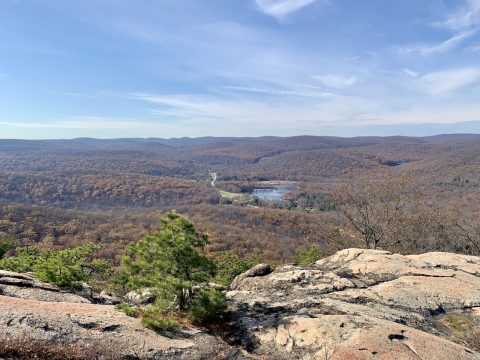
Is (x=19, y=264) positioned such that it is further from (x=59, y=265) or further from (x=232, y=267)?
(x=232, y=267)

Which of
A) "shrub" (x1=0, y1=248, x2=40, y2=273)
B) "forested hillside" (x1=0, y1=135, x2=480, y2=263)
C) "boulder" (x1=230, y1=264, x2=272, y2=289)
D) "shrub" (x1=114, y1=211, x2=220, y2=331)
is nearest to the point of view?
"shrub" (x1=114, y1=211, x2=220, y2=331)

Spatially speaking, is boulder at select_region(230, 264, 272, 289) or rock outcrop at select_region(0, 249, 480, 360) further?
boulder at select_region(230, 264, 272, 289)

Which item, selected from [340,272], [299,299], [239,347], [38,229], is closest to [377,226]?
[340,272]

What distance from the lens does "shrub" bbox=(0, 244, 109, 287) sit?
15.9 m

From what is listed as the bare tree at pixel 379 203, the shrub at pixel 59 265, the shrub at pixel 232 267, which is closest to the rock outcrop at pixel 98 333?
the shrub at pixel 59 265

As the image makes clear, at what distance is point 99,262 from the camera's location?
65.6 feet

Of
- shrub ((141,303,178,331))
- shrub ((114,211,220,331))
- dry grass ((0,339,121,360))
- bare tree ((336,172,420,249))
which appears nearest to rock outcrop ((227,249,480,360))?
shrub ((114,211,220,331))

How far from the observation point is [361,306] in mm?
15000

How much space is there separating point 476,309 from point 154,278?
1390cm

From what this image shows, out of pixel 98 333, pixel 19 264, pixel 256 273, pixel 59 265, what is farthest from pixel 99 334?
pixel 19 264

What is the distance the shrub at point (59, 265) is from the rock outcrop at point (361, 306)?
743 centimetres

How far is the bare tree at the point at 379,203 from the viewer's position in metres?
32.4

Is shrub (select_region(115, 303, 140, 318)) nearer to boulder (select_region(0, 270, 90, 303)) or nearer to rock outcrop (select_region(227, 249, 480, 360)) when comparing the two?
boulder (select_region(0, 270, 90, 303))

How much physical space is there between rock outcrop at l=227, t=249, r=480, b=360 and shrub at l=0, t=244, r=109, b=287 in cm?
743
